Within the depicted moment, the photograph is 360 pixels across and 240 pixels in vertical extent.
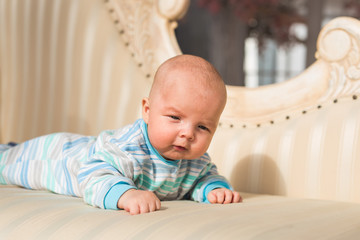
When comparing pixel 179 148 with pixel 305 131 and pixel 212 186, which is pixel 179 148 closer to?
pixel 212 186

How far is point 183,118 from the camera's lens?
47.4 inches

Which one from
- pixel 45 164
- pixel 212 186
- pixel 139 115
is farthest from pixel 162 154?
pixel 139 115

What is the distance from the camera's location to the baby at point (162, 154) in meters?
1.18

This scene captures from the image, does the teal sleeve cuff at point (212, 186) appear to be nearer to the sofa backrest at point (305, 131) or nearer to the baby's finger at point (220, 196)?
the baby's finger at point (220, 196)

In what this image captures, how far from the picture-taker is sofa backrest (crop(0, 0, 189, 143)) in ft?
6.48

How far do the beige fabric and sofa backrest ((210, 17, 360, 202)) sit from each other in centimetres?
26

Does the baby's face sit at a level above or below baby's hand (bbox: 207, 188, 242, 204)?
above

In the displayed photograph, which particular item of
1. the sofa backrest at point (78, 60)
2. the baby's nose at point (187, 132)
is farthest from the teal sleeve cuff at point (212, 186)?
the sofa backrest at point (78, 60)

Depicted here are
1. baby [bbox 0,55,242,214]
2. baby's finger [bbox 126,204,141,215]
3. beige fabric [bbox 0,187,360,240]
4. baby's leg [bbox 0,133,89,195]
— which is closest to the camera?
beige fabric [bbox 0,187,360,240]

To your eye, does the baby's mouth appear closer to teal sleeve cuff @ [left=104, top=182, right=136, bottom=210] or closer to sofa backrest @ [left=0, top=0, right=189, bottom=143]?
teal sleeve cuff @ [left=104, top=182, right=136, bottom=210]

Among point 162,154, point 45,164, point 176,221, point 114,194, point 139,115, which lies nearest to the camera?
point 176,221

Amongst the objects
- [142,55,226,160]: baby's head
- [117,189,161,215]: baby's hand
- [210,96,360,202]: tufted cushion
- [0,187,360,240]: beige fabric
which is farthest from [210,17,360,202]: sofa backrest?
Answer: [117,189,161,215]: baby's hand

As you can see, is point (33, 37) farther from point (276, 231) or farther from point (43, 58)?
point (276, 231)

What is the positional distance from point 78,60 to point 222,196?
1.07 meters
